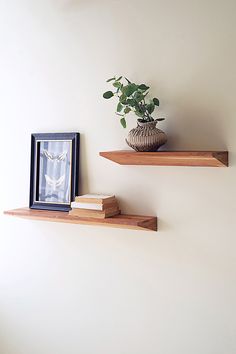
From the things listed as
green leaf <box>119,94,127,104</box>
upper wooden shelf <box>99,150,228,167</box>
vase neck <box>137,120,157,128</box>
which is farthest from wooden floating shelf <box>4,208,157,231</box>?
green leaf <box>119,94,127,104</box>

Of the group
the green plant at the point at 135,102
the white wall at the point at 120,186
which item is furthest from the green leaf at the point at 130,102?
the white wall at the point at 120,186

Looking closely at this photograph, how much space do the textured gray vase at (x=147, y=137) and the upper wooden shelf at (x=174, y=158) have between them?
0.14ft

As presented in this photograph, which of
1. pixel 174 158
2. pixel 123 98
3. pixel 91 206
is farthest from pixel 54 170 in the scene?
pixel 174 158

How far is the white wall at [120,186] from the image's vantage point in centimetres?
164

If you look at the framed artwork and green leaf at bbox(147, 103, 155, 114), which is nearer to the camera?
green leaf at bbox(147, 103, 155, 114)

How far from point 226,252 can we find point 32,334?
4.05 feet

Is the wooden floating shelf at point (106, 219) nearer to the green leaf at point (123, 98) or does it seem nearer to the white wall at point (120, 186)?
the white wall at point (120, 186)

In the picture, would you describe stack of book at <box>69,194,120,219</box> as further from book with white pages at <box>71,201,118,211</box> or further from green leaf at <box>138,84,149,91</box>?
green leaf at <box>138,84,149,91</box>

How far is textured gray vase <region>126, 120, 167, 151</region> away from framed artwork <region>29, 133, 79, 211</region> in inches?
17.1

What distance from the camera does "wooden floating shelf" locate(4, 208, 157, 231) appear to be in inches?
65.8

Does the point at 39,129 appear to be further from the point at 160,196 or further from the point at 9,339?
the point at 9,339

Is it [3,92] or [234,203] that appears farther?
[3,92]

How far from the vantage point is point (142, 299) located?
181cm

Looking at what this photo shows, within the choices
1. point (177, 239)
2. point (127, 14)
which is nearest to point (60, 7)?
point (127, 14)
